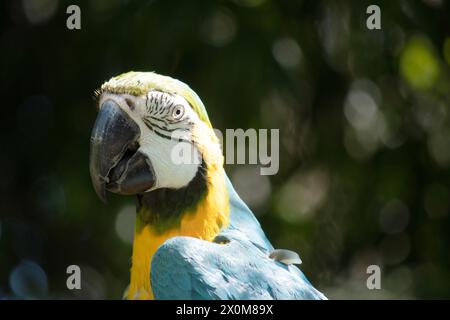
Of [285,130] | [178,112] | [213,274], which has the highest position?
[285,130]

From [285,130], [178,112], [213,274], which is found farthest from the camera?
[285,130]

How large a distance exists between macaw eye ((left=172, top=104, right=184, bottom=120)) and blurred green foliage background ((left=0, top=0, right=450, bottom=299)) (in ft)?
6.04

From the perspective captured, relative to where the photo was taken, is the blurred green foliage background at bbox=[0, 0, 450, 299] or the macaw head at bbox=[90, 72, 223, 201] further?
the blurred green foliage background at bbox=[0, 0, 450, 299]

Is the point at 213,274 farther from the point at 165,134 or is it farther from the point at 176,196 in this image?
the point at 165,134

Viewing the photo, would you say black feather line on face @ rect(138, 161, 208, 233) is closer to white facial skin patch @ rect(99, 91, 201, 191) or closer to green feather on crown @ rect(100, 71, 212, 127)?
white facial skin patch @ rect(99, 91, 201, 191)

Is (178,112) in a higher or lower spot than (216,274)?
higher

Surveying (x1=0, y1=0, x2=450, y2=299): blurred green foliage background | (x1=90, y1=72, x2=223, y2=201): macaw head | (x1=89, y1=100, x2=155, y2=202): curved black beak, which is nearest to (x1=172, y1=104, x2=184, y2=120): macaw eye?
(x1=90, y1=72, x2=223, y2=201): macaw head

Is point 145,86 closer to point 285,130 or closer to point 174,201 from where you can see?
point 174,201

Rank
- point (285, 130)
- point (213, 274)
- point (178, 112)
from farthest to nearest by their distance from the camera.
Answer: point (285, 130) < point (178, 112) < point (213, 274)

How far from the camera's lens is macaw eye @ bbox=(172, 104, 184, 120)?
265 centimetres

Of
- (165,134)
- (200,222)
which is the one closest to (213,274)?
(200,222)

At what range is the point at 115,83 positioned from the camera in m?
2.67

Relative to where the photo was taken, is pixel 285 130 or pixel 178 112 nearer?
pixel 178 112

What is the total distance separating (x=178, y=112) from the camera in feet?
8.73
